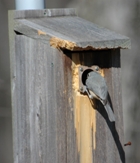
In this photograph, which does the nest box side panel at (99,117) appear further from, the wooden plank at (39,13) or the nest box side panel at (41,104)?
the wooden plank at (39,13)

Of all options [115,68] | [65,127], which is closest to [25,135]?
[65,127]

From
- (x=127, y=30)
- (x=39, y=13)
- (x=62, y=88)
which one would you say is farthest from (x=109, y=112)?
(x=127, y=30)

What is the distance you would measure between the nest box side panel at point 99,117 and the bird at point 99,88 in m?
0.07

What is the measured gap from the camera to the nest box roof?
280cm

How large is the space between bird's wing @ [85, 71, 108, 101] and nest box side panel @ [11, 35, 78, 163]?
0.10 meters

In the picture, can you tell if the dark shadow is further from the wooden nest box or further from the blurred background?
the blurred background

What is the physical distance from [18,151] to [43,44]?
0.66m

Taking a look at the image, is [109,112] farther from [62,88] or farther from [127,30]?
[127,30]

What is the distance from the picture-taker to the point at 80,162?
9.79 feet

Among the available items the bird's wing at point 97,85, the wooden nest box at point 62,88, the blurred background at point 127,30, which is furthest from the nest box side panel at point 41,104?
the blurred background at point 127,30

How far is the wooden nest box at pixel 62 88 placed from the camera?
2.88m

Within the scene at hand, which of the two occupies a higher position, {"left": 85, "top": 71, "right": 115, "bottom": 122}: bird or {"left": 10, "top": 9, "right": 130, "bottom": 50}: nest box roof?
{"left": 10, "top": 9, "right": 130, "bottom": 50}: nest box roof

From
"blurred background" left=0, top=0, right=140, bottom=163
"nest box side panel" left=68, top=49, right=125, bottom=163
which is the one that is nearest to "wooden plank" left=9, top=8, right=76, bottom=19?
"nest box side panel" left=68, top=49, right=125, bottom=163

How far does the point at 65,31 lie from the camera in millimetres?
2975
